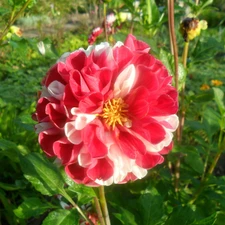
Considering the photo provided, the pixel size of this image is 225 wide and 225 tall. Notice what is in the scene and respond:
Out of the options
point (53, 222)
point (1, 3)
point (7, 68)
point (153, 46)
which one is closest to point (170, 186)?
point (153, 46)

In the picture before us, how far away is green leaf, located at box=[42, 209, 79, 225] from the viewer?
78 centimetres

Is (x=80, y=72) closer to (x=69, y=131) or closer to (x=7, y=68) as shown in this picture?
(x=69, y=131)

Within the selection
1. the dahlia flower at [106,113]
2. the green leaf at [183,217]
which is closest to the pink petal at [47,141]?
the dahlia flower at [106,113]

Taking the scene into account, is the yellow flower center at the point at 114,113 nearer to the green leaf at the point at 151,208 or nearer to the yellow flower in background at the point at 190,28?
the green leaf at the point at 151,208

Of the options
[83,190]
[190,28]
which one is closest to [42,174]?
[83,190]

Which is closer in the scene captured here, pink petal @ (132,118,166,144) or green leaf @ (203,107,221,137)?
pink petal @ (132,118,166,144)

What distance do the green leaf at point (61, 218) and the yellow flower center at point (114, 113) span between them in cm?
26

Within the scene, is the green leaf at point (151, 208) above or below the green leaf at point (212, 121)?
above

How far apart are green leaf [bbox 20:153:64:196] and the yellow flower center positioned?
20cm

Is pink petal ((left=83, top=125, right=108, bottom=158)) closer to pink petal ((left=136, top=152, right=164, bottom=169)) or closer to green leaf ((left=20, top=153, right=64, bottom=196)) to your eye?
pink petal ((left=136, top=152, right=164, bottom=169))

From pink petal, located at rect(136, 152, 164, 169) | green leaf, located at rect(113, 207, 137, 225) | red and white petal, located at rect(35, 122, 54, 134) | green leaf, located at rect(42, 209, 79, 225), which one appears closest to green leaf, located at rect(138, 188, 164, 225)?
green leaf, located at rect(113, 207, 137, 225)

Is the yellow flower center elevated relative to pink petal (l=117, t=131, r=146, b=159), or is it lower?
elevated

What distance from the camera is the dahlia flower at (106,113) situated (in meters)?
0.62

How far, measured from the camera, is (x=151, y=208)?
3.11ft
